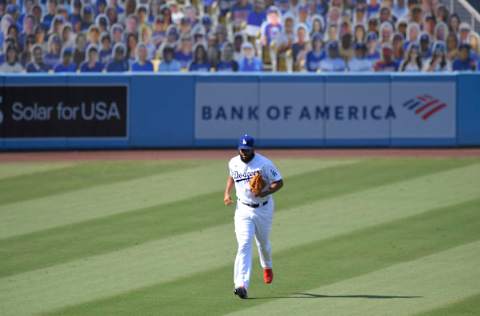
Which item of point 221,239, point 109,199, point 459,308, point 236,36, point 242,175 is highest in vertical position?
point 236,36

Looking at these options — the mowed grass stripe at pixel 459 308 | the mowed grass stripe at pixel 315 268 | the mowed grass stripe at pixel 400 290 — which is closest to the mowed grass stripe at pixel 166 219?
the mowed grass stripe at pixel 315 268

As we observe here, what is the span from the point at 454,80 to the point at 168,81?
218 inches

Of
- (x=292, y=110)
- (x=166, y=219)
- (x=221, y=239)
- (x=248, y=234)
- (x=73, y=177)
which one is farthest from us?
(x=292, y=110)

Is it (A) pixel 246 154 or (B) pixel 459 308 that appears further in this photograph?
(A) pixel 246 154

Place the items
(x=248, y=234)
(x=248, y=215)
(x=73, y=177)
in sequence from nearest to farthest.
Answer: (x=248, y=234), (x=248, y=215), (x=73, y=177)

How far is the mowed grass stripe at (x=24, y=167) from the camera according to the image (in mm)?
18766

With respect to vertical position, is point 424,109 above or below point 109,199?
above

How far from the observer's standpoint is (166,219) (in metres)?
15.3

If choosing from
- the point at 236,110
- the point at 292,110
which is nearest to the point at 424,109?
the point at 292,110

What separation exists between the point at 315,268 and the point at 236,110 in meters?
8.61

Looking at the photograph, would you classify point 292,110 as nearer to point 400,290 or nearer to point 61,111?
point 61,111

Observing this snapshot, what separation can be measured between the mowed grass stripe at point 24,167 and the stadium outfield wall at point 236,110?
3.97 ft

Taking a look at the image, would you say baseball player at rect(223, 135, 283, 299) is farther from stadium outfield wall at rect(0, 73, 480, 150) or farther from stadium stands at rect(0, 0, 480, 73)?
stadium stands at rect(0, 0, 480, 73)

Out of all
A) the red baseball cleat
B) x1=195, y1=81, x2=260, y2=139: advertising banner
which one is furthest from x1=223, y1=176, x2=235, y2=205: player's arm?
x1=195, y1=81, x2=260, y2=139: advertising banner
